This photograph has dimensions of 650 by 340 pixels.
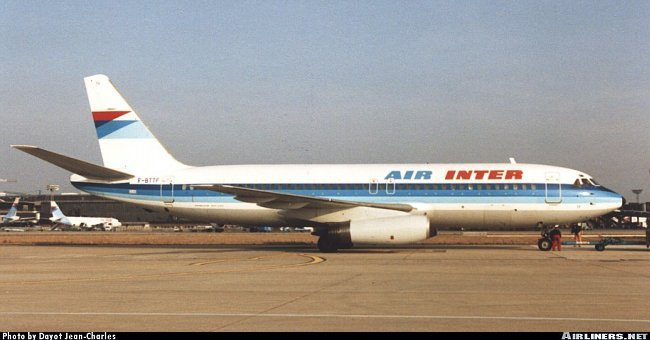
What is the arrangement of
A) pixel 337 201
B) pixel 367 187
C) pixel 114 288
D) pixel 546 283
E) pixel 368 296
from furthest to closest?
pixel 367 187, pixel 337 201, pixel 546 283, pixel 114 288, pixel 368 296

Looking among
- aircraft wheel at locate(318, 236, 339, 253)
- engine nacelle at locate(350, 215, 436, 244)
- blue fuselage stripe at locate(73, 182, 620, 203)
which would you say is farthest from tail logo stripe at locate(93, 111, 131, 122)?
engine nacelle at locate(350, 215, 436, 244)

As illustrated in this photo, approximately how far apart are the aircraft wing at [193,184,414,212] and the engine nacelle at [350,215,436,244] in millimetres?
1415

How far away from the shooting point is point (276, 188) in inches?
1246

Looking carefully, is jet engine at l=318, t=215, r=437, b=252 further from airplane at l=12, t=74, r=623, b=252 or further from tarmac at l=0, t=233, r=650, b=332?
tarmac at l=0, t=233, r=650, b=332

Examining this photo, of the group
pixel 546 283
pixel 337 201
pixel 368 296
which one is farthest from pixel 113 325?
pixel 337 201

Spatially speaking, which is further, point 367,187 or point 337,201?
point 367,187

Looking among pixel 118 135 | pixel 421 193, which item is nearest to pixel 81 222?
pixel 118 135

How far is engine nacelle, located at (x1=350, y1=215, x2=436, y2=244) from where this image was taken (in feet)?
90.9

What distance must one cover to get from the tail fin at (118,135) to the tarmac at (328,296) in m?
10.9

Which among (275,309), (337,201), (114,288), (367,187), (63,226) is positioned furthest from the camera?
(63,226)

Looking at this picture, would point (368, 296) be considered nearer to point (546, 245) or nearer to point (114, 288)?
point (114, 288)

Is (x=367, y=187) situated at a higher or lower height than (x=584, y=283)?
higher

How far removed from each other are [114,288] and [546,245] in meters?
21.0

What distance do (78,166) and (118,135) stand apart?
8.95 feet
